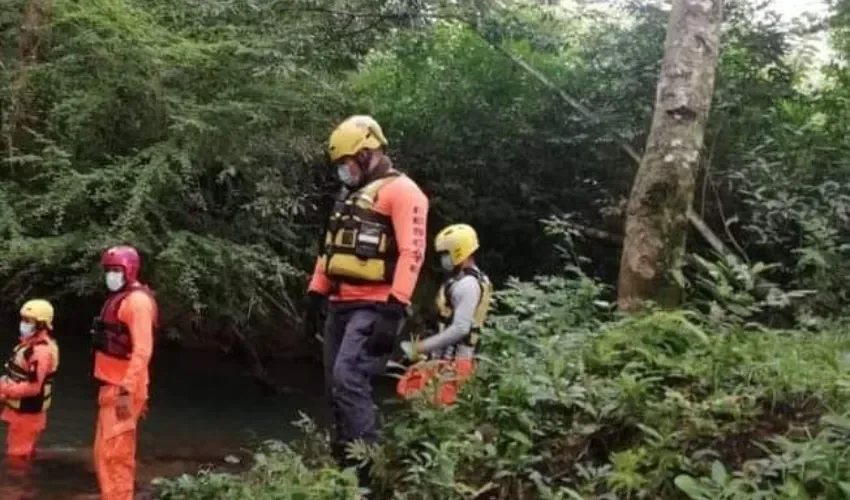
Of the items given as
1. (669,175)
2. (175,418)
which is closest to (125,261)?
(669,175)

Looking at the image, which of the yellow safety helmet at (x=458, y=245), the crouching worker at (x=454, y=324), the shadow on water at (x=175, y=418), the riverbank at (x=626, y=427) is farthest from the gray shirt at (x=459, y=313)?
the shadow on water at (x=175, y=418)

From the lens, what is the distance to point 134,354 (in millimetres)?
6582

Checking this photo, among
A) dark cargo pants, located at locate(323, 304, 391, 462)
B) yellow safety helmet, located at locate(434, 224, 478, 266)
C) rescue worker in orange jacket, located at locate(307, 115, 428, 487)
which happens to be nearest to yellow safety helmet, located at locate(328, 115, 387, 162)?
rescue worker in orange jacket, located at locate(307, 115, 428, 487)

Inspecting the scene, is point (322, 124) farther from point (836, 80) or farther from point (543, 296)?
point (836, 80)

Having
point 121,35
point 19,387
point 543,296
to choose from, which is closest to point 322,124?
point 121,35

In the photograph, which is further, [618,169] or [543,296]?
[618,169]

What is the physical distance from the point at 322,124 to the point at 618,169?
436cm

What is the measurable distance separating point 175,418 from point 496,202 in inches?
217

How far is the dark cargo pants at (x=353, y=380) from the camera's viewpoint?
5.64 metres

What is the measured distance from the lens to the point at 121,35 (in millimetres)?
10562

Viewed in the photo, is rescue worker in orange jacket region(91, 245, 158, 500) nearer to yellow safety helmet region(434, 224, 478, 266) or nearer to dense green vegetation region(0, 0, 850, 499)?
dense green vegetation region(0, 0, 850, 499)

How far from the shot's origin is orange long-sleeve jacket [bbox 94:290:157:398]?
259 inches

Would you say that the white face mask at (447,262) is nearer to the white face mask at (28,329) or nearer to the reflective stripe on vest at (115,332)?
the reflective stripe on vest at (115,332)

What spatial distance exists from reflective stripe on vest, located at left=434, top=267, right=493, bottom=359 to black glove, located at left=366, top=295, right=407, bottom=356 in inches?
54.8
